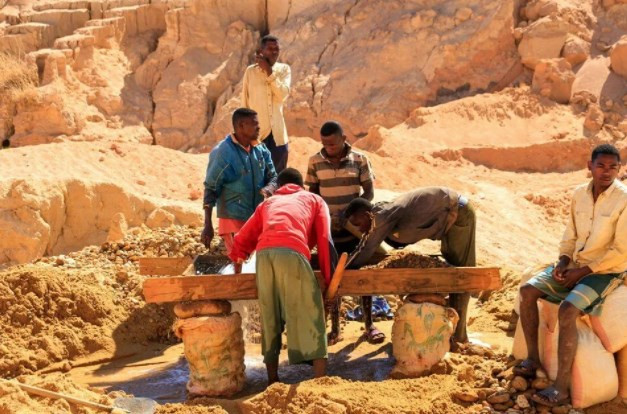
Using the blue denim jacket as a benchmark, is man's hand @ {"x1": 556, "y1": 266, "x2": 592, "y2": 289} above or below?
below

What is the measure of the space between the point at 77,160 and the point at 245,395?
7.46 metres

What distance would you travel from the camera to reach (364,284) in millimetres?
4656

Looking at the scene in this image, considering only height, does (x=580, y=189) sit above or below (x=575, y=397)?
above

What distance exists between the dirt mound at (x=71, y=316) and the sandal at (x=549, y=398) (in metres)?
3.01

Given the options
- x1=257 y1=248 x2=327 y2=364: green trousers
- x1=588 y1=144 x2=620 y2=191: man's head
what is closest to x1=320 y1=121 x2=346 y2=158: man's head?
x1=257 y1=248 x2=327 y2=364: green trousers

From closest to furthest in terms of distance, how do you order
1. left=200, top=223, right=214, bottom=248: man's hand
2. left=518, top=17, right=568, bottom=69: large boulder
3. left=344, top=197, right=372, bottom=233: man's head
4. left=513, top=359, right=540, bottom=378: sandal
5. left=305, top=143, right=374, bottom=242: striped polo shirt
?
1. left=513, top=359, right=540, bottom=378: sandal
2. left=344, top=197, right=372, bottom=233: man's head
3. left=200, top=223, right=214, bottom=248: man's hand
4. left=305, top=143, right=374, bottom=242: striped polo shirt
5. left=518, top=17, right=568, bottom=69: large boulder

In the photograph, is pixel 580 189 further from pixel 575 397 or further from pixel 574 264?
pixel 575 397

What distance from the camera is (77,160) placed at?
37.0 feet

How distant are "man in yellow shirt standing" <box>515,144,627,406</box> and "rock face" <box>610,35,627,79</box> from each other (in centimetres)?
1017

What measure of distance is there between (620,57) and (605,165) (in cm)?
1035

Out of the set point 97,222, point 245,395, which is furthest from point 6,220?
point 245,395

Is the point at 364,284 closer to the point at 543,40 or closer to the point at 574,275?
the point at 574,275

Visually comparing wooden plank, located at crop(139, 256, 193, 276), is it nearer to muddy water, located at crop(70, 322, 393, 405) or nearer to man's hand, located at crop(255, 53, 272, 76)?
muddy water, located at crop(70, 322, 393, 405)

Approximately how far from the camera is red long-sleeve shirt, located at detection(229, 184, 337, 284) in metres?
4.38
